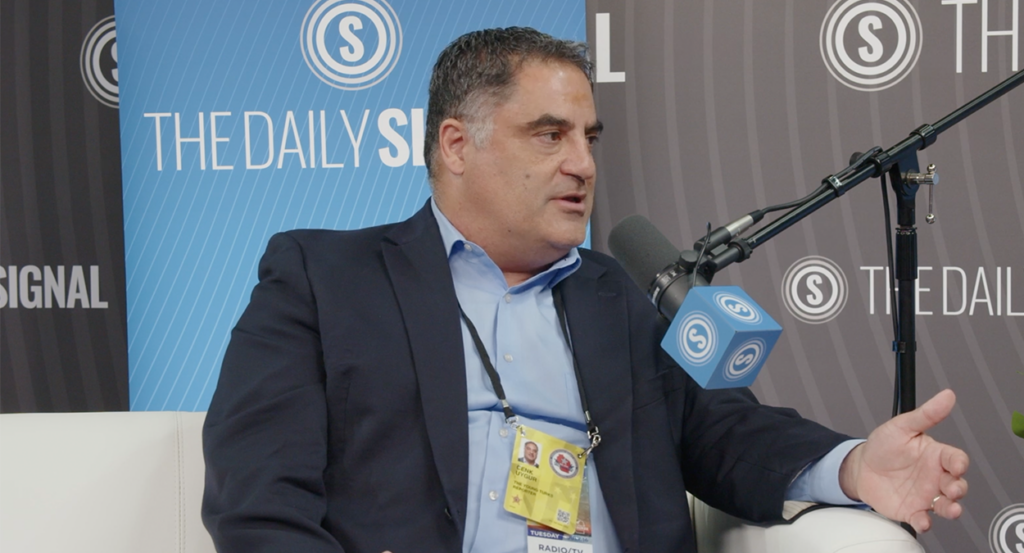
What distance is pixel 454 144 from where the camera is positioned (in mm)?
2029

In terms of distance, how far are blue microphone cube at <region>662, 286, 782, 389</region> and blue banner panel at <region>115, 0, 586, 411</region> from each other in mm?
1629

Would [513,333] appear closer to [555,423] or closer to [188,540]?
[555,423]

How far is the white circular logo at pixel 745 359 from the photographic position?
135cm

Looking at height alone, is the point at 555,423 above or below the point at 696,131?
below

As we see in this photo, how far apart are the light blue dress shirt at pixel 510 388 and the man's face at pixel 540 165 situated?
0.29 feet

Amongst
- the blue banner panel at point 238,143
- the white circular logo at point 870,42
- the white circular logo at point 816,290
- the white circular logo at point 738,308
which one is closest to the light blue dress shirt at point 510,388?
the white circular logo at point 738,308

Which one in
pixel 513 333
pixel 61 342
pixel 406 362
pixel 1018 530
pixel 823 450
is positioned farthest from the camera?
pixel 61 342

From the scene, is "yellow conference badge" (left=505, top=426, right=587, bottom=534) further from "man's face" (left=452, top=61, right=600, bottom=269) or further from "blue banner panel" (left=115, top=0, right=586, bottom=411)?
→ "blue banner panel" (left=115, top=0, right=586, bottom=411)

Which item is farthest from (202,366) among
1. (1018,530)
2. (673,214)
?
(1018,530)

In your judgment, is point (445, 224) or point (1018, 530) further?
point (1018, 530)

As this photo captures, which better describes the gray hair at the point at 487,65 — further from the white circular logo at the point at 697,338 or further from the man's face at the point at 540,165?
the white circular logo at the point at 697,338

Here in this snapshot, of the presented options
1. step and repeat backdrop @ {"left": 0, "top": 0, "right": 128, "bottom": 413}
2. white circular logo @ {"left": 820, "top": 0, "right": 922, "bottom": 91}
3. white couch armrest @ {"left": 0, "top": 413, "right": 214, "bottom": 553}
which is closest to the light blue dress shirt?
white couch armrest @ {"left": 0, "top": 413, "right": 214, "bottom": 553}

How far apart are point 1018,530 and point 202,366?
2.71m

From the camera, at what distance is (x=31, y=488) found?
65.5 inches
